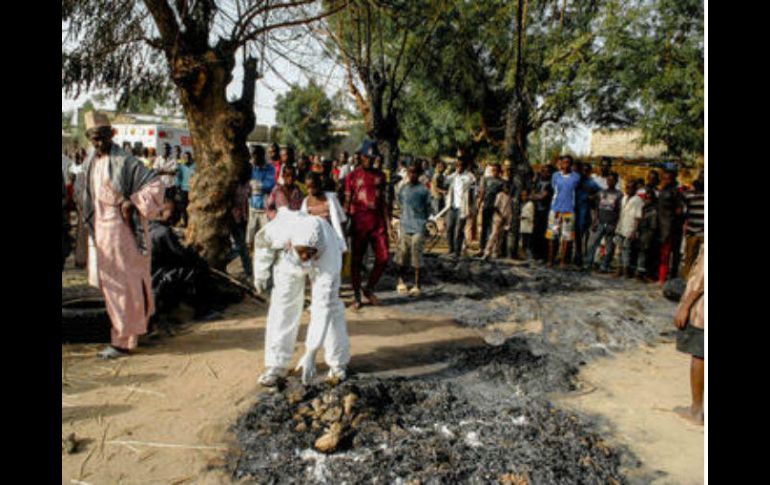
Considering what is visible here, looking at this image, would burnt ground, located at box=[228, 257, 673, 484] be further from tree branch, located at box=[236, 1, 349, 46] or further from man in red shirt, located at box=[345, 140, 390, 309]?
tree branch, located at box=[236, 1, 349, 46]

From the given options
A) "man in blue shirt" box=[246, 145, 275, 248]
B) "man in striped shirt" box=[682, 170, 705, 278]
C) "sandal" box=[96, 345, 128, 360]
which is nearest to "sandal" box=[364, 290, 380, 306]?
"man in blue shirt" box=[246, 145, 275, 248]

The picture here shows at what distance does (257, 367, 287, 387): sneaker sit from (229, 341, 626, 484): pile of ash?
0.33ft

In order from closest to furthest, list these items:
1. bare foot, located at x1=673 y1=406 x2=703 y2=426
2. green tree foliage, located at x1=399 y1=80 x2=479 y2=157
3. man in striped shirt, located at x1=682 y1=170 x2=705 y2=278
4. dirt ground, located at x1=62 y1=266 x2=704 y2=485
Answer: dirt ground, located at x1=62 y1=266 x2=704 y2=485, bare foot, located at x1=673 y1=406 x2=703 y2=426, man in striped shirt, located at x1=682 y1=170 x2=705 y2=278, green tree foliage, located at x1=399 y1=80 x2=479 y2=157

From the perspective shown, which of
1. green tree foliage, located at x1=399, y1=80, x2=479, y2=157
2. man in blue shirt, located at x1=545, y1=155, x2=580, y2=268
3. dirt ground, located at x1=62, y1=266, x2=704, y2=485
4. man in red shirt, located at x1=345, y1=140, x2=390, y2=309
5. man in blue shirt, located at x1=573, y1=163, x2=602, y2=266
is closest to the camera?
dirt ground, located at x1=62, y1=266, x2=704, y2=485

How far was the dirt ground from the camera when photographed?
3457mm

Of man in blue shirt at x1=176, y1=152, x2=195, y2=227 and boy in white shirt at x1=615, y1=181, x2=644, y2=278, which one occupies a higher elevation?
man in blue shirt at x1=176, y1=152, x2=195, y2=227

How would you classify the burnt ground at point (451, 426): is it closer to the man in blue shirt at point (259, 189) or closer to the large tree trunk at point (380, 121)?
the man in blue shirt at point (259, 189)

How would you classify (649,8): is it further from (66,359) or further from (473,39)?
(66,359)

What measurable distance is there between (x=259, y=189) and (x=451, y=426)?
5082 millimetres

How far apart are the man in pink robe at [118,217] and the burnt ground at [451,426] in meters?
1.67

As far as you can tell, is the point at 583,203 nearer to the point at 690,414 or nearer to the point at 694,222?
the point at 694,222

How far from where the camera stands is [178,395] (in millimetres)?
4398
